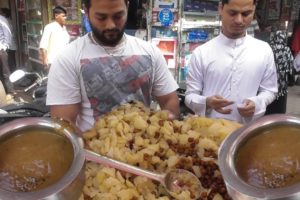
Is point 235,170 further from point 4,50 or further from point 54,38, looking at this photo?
point 4,50

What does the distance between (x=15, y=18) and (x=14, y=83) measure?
3512mm

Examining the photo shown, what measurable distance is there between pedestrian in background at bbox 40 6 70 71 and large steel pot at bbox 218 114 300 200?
247 inches

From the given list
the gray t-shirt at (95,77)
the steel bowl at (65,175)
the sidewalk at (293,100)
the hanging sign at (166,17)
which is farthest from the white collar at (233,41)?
the sidewalk at (293,100)

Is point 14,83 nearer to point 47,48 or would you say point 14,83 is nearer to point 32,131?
point 47,48

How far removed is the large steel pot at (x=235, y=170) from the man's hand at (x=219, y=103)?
97 centimetres

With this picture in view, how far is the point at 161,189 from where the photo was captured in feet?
4.43

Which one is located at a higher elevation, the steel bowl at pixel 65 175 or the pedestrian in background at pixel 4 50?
the steel bowl at pixel 65 175

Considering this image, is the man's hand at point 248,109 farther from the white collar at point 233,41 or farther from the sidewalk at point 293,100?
the sidewalk at point 293,100

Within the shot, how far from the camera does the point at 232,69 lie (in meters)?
2.67

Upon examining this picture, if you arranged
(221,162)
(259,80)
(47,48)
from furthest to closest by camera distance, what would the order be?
(47,48), (259,80), (221,162)

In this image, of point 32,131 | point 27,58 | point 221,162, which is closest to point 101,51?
point 32,131

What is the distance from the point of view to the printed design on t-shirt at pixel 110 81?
2023mm

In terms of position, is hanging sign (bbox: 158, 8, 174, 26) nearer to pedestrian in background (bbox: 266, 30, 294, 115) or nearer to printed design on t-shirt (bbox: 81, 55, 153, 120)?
pedestrian in background (bbox: 266, 30, 294, 115)

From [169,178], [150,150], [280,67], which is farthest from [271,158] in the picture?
[280,67]
